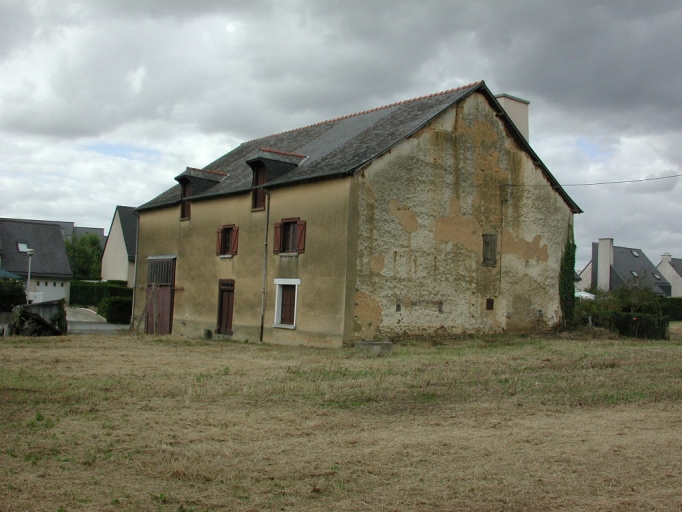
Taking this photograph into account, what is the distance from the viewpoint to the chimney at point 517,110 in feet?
84.4

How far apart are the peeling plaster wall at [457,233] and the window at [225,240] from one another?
635 cm

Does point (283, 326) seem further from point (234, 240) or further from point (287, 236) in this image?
point (234, 240)

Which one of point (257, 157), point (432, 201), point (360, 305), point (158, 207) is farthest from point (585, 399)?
point (158, 207)

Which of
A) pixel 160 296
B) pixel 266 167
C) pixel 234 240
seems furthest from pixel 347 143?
pixel 160 296

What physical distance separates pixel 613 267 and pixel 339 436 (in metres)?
59.5

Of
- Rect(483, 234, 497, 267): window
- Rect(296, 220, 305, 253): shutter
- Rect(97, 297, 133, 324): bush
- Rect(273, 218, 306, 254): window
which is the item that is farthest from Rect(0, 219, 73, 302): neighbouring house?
Rect(483, 234, 497, 267): window

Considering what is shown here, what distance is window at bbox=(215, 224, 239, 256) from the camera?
23.8 m

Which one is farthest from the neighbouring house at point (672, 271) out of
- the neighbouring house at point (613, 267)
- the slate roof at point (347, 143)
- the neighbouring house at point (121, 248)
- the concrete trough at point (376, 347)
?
the concrete trough at point (376, 347)

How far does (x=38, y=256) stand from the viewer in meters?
46.9

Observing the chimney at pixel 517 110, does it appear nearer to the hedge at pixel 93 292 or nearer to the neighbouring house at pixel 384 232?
the neighbouring house at pixel 384 232

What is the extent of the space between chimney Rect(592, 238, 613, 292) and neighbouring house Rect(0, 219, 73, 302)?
44677 mm

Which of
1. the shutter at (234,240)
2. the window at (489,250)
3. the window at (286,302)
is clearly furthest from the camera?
the shutter at (234,240)

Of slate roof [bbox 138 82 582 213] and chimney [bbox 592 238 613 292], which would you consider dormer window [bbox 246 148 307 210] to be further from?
chimney [bbox 592 238 613 292]

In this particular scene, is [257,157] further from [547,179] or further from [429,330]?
[547,179]
